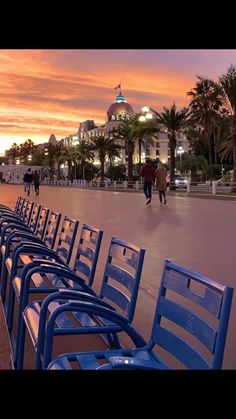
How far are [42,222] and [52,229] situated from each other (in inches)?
41.5

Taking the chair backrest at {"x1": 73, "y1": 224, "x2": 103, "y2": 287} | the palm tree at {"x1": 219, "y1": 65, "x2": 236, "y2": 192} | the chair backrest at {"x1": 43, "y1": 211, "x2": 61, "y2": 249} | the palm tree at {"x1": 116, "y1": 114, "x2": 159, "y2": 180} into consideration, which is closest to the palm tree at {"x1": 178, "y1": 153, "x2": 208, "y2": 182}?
the palm tree at {"x1": 116, "y1": 114, "x2": 159, "y2": 180}

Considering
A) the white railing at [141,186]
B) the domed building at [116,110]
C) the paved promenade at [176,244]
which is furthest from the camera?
the domed building at [116,110]

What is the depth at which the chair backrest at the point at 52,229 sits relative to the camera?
277 inches

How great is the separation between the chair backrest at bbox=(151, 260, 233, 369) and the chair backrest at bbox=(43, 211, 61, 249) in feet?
12.6

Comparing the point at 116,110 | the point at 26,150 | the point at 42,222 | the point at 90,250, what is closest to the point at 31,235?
the point at 42,222

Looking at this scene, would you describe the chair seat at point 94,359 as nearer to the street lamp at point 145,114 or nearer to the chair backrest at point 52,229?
the chair backrest at point 52,229

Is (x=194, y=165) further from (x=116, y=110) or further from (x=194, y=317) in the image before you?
(x=116, y=110)

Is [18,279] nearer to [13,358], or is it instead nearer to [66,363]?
[13,358]

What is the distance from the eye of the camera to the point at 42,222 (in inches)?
328

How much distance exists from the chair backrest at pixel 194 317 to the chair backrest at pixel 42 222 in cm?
474

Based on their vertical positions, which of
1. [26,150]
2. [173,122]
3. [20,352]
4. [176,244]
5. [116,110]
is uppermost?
[116,110]

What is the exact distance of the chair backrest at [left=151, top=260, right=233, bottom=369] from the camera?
2568mm

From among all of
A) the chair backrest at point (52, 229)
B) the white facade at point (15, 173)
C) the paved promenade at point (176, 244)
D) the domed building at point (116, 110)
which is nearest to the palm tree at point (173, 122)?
the paved promenade at point (176, 244)
